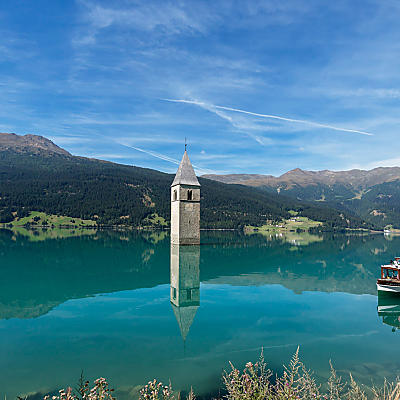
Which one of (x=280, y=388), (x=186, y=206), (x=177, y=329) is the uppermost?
(x=186, y=206)

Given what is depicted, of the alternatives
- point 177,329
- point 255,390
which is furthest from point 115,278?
point 255,390

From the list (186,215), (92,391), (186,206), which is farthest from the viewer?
(186,206)

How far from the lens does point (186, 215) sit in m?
69.4

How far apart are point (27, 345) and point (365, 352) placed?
625 inches

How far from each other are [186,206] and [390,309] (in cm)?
5029

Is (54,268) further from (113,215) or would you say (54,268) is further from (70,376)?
(113,215)

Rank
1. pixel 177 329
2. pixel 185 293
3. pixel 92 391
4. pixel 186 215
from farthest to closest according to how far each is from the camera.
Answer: pixel 186 215
pixel 185 293
pixel 177 329
pixel 92 391

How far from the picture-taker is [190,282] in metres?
29.5

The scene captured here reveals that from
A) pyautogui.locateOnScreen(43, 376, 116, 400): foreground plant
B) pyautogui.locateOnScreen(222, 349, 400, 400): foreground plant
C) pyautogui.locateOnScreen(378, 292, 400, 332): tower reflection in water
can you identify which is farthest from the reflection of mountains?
pyautogui.locateOnScreen(222, 349, 400, 400): foreground plant

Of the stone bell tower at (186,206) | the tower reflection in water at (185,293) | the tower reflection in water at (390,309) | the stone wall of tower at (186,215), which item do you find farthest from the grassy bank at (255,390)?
the stone bell tower at (186,206)

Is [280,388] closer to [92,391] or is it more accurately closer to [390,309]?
[92,391]

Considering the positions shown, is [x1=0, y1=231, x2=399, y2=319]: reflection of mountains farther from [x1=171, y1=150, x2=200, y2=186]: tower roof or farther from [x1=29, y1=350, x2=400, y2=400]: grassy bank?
[x1=171, y1=150, x2=200, y2=186]: tower roof

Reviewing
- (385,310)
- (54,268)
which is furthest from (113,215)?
(385,310)

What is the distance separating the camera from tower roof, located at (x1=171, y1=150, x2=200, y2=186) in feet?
229
